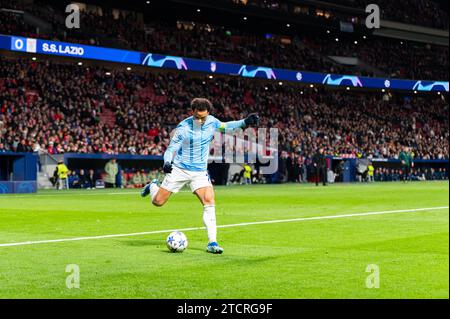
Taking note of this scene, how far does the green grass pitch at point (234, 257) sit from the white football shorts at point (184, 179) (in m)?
1.05

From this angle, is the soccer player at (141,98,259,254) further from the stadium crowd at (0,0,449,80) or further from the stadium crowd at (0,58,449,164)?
the stadium crowd at (0,0,449,80)

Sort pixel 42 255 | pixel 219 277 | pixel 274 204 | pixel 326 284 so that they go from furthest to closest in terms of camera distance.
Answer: pixel 274 204 < pixel 42 255 < pixel 219 277 < pixel 326 284

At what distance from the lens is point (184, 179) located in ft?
42.9

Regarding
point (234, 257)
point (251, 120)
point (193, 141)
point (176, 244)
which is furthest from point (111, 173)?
point (234, 257)

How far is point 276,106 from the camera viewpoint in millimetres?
64750

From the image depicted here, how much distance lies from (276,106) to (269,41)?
933cm

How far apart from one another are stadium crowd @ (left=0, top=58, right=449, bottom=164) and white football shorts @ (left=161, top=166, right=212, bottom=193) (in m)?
26.1

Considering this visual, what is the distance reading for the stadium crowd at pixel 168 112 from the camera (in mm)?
44781

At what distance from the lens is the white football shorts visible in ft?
42.7

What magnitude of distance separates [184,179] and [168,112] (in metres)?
41.5

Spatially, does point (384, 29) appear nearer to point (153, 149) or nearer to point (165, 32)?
point (165, 32)

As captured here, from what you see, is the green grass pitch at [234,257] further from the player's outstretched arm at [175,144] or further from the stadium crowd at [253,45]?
the stadium crowd at [253,45]

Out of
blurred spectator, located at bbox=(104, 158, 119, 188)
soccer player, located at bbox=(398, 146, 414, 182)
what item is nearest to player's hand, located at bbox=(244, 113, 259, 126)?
blurred spectator, located at bbox=(104, 158, 119, 188)
